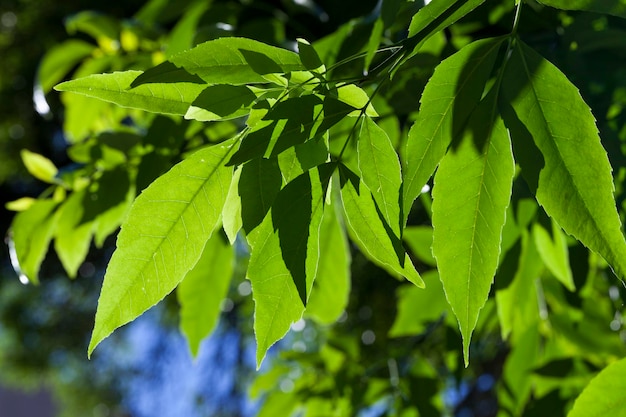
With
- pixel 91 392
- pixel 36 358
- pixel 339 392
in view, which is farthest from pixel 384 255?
pixel 91 392

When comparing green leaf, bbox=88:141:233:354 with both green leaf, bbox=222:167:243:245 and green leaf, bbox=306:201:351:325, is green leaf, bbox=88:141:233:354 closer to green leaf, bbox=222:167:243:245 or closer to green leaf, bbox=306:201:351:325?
green leaf, bbox=222:167:243:245

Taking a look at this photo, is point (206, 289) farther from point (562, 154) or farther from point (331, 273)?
point (562, 154)

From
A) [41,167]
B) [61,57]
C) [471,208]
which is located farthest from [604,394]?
[61,57]

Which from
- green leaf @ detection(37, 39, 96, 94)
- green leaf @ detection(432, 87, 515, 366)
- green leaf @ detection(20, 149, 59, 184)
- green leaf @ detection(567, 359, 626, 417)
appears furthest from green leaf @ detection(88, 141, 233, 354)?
green leaf @ detection(37, 39, 96, 94)

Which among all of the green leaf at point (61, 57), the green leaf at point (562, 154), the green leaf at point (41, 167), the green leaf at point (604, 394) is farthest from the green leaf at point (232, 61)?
the green leaf at point (61, 57)

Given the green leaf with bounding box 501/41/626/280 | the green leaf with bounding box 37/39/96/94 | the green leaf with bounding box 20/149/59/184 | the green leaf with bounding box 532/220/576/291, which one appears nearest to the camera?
the green leaf with bounding box 501/41/626/280

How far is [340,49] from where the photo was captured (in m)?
0.54

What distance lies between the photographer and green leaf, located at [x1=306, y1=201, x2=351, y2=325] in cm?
64

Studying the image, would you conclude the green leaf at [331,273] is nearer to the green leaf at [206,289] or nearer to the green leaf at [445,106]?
the green leaf at [206,289]

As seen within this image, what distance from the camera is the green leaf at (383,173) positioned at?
35 cm

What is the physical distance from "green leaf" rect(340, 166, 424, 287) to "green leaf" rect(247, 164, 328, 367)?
0.02m

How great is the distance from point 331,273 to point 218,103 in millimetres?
343

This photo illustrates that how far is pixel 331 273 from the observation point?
67 cm

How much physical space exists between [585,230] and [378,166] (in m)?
0.10
